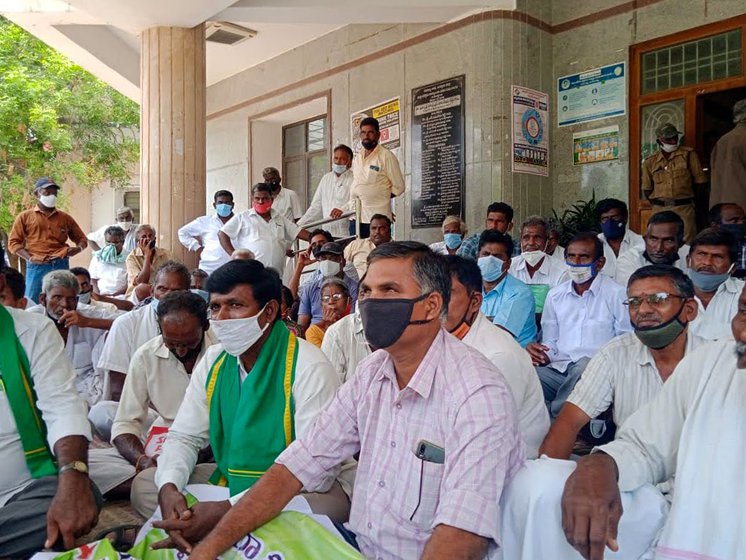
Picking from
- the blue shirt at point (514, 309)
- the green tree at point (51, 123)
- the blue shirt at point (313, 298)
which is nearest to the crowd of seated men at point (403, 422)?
the blue shirt at point (514, 309)

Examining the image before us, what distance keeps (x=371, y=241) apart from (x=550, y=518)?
541 centimetres

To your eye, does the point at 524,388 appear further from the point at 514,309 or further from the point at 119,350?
the point at 119,350

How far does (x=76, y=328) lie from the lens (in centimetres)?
511

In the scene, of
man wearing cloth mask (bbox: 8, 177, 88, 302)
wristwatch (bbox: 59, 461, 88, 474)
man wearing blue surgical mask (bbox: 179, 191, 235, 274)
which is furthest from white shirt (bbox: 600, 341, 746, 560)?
man wearing cloth mask (bbox: 8, 177, 88, 302)

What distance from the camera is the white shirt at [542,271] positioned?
5.98 meters

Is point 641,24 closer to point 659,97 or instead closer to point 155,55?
point 659,97

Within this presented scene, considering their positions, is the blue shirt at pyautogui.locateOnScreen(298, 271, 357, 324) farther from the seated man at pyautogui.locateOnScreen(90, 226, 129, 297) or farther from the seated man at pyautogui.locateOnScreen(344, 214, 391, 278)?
the seated man at pyautogui.locateOnScreen(90, 226, 129, 297)

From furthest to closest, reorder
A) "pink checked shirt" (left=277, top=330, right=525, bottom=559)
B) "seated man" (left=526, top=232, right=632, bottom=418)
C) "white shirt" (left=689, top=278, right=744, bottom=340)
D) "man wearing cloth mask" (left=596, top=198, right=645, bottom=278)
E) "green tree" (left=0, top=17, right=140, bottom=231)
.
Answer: "green tree" (left=0, top=17, right=140, bottom=231)
"man wearing cloth mask" (left=596, top=198, right=645, bottom=278)
"seated man" (left=526, top=232, right=632, bottom=418)
"white shirt" (left=689, top=278, right=744, bottom=340)
"pink checked shirt" (left=277, top=330, right=525, bottom=559)

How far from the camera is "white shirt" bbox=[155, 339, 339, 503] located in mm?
2756

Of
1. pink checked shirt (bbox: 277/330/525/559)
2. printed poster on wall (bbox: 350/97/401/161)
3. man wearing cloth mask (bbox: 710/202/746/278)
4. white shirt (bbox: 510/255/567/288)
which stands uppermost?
printed poster on wall (bbox: 350/97/401/161)

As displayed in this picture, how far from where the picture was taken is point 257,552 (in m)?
2.17

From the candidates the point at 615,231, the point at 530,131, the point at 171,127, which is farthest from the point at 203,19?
the point at 615,231

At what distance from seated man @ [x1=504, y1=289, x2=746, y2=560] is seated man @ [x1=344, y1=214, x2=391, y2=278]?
5.16 metres

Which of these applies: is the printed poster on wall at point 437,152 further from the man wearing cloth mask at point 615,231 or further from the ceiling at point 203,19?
the man wearing cloth mask at point 615,231
